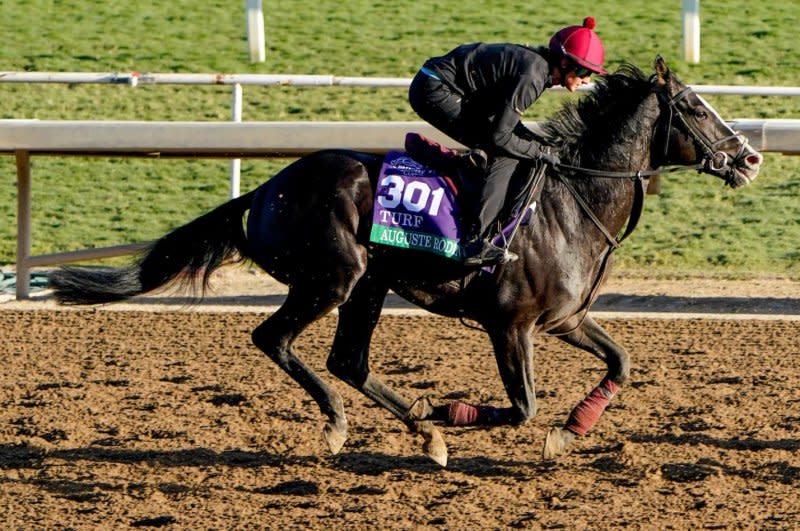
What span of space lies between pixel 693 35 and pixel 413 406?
984 centimetres

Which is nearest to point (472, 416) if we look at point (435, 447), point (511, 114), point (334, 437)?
point (435, 447)

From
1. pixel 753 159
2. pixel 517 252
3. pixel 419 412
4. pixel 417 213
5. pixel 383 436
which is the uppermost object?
pixel 753 159

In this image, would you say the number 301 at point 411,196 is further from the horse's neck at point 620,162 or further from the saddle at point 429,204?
the horse's neck at point 620,162

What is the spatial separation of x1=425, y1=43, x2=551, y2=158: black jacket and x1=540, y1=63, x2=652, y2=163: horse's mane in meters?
0.25

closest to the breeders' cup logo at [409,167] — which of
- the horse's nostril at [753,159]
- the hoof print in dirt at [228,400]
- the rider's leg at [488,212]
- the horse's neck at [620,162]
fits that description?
the rider's leg at [488,212]

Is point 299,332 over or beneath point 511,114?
beneath

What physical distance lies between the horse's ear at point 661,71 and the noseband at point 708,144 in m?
0.06

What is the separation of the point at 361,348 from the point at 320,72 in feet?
30.1

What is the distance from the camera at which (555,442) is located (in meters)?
5.55

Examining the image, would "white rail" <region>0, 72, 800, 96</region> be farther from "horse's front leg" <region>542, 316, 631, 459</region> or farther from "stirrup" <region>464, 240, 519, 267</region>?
"stirrup" <region>464, 240, 519, 267</region>

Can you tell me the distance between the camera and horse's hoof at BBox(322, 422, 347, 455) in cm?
553

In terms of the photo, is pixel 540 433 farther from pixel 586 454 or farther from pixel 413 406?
pixel 413 406

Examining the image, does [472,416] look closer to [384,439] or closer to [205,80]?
[384,439]

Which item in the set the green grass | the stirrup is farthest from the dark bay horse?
the green grass
